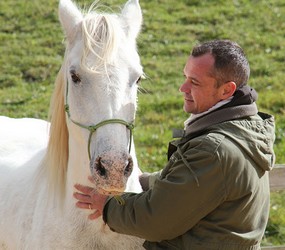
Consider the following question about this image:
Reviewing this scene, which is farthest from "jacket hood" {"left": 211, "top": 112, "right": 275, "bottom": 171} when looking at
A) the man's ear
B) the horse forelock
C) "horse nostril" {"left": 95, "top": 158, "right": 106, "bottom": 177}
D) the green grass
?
the green grass

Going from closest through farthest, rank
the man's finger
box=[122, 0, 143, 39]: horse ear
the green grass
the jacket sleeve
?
the jacket sleeve, the man's finger, box=[122, 0, 143, 39]: horse ear, the green grass

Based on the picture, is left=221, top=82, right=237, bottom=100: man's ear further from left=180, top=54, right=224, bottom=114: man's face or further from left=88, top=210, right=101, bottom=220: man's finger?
left=88, top=210, right=101, bottom=220: man's finger

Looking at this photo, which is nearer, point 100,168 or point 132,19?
point 100,168

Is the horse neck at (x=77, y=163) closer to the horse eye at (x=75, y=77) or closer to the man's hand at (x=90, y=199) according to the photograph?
the man's hand at (x=90, y=199)

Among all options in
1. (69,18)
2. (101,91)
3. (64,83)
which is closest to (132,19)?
(69,18)

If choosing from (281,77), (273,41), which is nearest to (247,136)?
(281,77)

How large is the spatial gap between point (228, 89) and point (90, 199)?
89cm

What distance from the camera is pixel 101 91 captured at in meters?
3.29

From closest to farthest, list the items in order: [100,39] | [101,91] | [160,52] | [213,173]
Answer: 1. [213,173]
2. [101,91]
3. [100,39]
4. [160,52]

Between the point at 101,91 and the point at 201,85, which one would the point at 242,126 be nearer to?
the point at 201,85

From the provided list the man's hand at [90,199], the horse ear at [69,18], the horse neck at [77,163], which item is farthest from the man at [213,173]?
the horse ear at [69,18]

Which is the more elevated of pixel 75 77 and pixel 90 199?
pixel 75 77

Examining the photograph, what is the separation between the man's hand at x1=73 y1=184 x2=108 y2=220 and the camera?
338 centimetres

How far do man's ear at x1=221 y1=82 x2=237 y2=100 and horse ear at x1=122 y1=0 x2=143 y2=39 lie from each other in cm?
75
